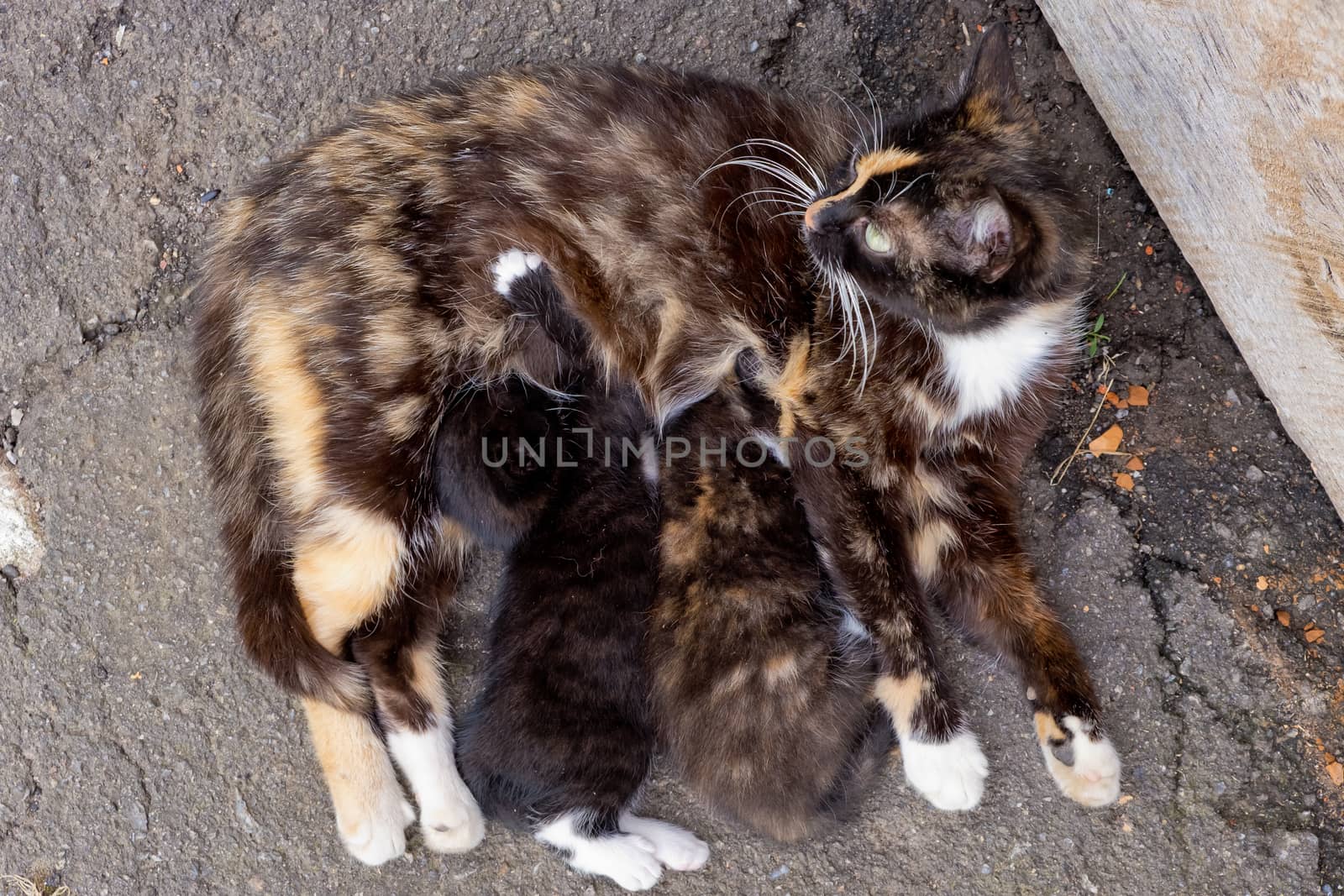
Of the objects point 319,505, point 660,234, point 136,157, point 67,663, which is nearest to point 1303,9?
point 660,234

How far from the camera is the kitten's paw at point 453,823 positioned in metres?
2.27

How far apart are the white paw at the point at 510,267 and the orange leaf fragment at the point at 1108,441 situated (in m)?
1.61

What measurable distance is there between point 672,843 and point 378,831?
754 mm

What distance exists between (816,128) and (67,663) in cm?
248

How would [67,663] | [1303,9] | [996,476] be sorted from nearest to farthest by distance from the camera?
[1303,9] → [996,476] → [67,663]

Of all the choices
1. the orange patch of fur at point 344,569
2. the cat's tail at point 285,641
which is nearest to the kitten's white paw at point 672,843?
the cat's tail at point 285,641

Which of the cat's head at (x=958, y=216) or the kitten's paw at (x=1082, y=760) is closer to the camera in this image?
the cat's head at (x=958, y=216)

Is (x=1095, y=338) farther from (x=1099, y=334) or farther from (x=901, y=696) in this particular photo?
(x=901, y=696)

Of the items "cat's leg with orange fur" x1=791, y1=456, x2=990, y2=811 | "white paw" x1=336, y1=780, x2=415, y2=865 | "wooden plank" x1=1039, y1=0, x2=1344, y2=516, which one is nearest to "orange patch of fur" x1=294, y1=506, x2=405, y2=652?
"white paw" x1=336, y1=780, x2=415, y2=865

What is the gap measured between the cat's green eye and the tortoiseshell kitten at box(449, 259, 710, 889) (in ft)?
2.27

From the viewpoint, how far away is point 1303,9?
1.68 meters

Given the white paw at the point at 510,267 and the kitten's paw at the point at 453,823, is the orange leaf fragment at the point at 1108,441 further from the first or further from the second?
the kitten's paw at the point at 453,823

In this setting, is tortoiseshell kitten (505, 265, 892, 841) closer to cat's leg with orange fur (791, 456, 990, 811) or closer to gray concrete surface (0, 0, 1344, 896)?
cat's leg with orange fur (791, 456, 990, 811)

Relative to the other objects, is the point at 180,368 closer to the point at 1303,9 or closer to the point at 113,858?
the point at 113,858
